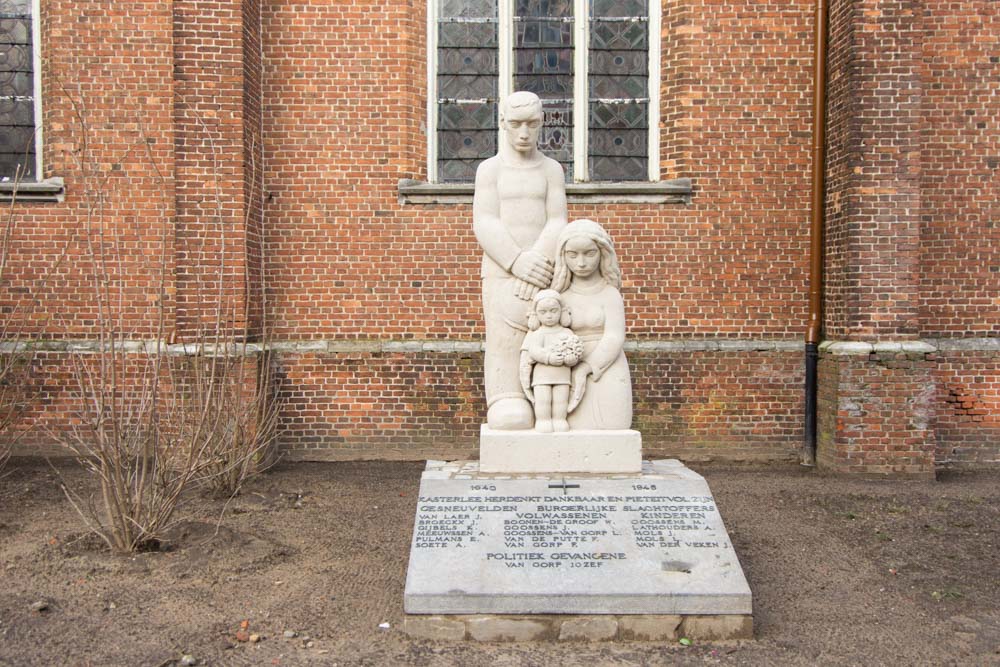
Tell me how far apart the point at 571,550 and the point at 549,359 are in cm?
139

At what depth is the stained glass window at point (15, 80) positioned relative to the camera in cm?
916

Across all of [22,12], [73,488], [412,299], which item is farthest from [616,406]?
[22,12]

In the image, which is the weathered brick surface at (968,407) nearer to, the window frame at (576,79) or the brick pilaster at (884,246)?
the brick pilaster at (884,246)

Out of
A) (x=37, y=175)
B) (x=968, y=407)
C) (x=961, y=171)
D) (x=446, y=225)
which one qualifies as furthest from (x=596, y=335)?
(x=37, y=175)

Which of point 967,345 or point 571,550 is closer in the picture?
point 571,550

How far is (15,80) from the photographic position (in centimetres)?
918

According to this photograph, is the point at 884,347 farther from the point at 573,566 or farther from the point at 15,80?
the point at 15,80

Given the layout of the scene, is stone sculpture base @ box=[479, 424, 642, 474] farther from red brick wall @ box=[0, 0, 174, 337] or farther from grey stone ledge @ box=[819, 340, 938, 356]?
red brick wall @ box=[0, 0, 174, 337]

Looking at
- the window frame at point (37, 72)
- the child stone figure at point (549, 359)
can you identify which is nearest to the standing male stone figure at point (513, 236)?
the child stone figure at point (549, 359)

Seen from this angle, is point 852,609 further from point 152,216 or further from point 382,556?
point 152,216

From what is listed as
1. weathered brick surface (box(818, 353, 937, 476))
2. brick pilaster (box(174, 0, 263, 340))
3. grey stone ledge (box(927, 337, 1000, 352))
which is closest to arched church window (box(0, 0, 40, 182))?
brick pilaster (box(174, 0, 263, 340))

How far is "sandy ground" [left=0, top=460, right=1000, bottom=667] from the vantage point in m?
4.27

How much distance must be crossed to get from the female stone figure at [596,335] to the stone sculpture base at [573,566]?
67 cm

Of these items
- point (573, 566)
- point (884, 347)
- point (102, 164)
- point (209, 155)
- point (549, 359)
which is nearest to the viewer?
point (573, 566)
